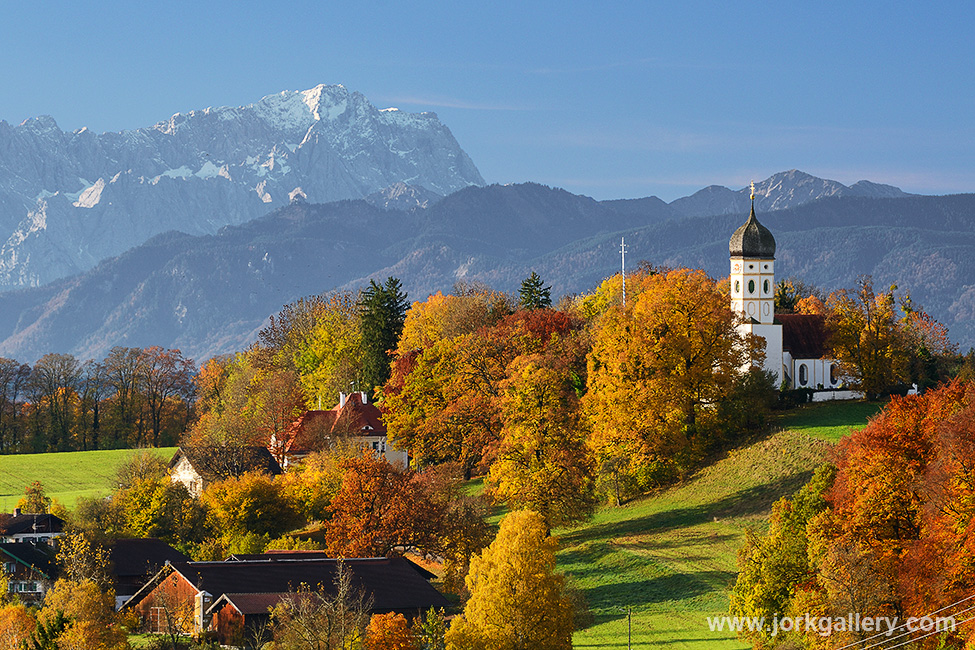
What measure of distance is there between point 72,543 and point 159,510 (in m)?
9.70

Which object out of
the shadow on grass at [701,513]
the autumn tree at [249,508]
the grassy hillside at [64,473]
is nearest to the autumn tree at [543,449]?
the shadow on grass at [701,513]

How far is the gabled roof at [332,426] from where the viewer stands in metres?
93.1

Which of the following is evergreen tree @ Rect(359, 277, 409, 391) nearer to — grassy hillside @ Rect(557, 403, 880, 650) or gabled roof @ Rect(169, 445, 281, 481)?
gabled roof @ Rect(169, 445, 281, 481)

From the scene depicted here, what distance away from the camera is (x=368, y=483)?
67.8 metres

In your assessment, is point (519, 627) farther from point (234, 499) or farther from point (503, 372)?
point (503, 372)

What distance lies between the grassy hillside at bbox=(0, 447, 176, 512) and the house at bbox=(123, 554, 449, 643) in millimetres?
36788

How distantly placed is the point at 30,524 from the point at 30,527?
0.60 meters

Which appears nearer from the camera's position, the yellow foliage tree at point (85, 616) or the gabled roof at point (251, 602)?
the yellow foliage tree at point (85, 616)

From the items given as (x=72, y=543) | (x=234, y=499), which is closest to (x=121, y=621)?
(x=72, y=543)

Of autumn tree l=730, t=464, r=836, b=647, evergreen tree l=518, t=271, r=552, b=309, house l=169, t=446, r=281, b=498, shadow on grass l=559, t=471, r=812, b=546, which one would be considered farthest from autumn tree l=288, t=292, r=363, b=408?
autumn tree l=730, t=464, r=836, b=647

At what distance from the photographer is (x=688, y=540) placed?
6544 centimetres

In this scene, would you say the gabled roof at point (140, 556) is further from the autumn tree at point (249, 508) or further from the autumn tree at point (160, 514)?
the autumn tree at point (160, 514)

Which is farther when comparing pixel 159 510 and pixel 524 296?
pixel 524 296

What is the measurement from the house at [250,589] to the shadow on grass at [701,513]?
441 inches
